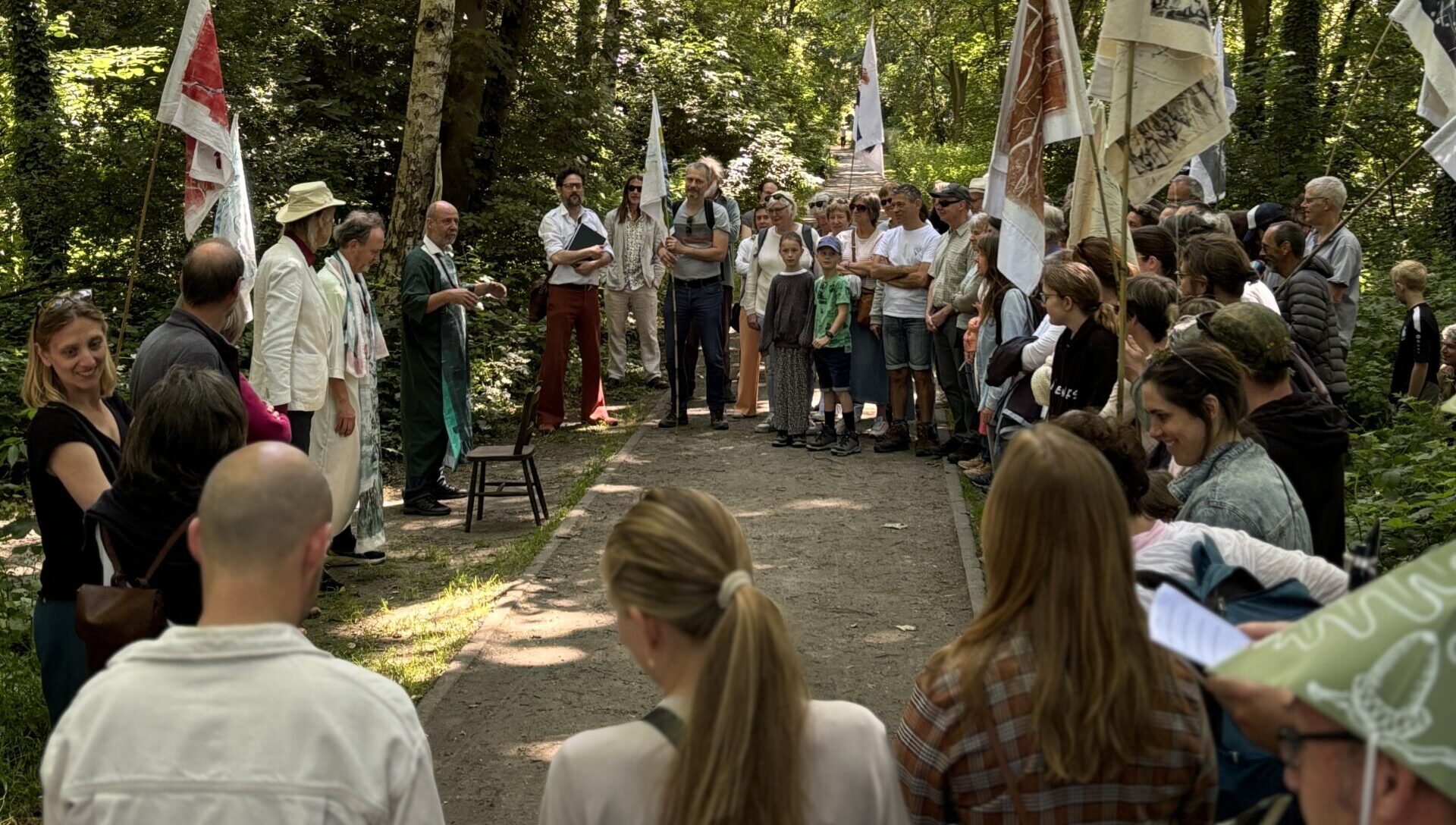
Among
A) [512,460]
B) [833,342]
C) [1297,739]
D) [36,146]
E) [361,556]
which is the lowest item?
[361,556]

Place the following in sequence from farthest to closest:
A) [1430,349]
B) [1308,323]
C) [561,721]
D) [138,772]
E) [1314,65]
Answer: [1314,65], [1430,349], [1308,323], [561,721], [138,772]

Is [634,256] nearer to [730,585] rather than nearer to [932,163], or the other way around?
[730,585]

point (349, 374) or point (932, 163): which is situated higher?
point (932, 163)

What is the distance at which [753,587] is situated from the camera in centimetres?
247

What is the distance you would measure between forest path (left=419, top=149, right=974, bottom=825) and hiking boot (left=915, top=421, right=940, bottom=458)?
0.43ft

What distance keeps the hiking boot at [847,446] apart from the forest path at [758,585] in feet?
0.38

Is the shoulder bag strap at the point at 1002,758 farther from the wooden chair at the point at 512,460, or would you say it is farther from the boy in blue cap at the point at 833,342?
the boy in blue cap at the point at 833,342

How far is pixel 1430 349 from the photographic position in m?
10.2

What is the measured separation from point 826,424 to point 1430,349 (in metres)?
5.01

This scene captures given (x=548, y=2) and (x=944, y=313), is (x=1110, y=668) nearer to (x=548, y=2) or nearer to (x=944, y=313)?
(x=944, y=313)

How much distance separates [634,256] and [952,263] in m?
4.72

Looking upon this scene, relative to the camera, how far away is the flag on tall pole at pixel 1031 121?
5723mm

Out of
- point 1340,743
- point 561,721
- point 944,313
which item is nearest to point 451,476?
point 944,313

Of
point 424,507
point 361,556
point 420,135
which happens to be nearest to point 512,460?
point 424,507
